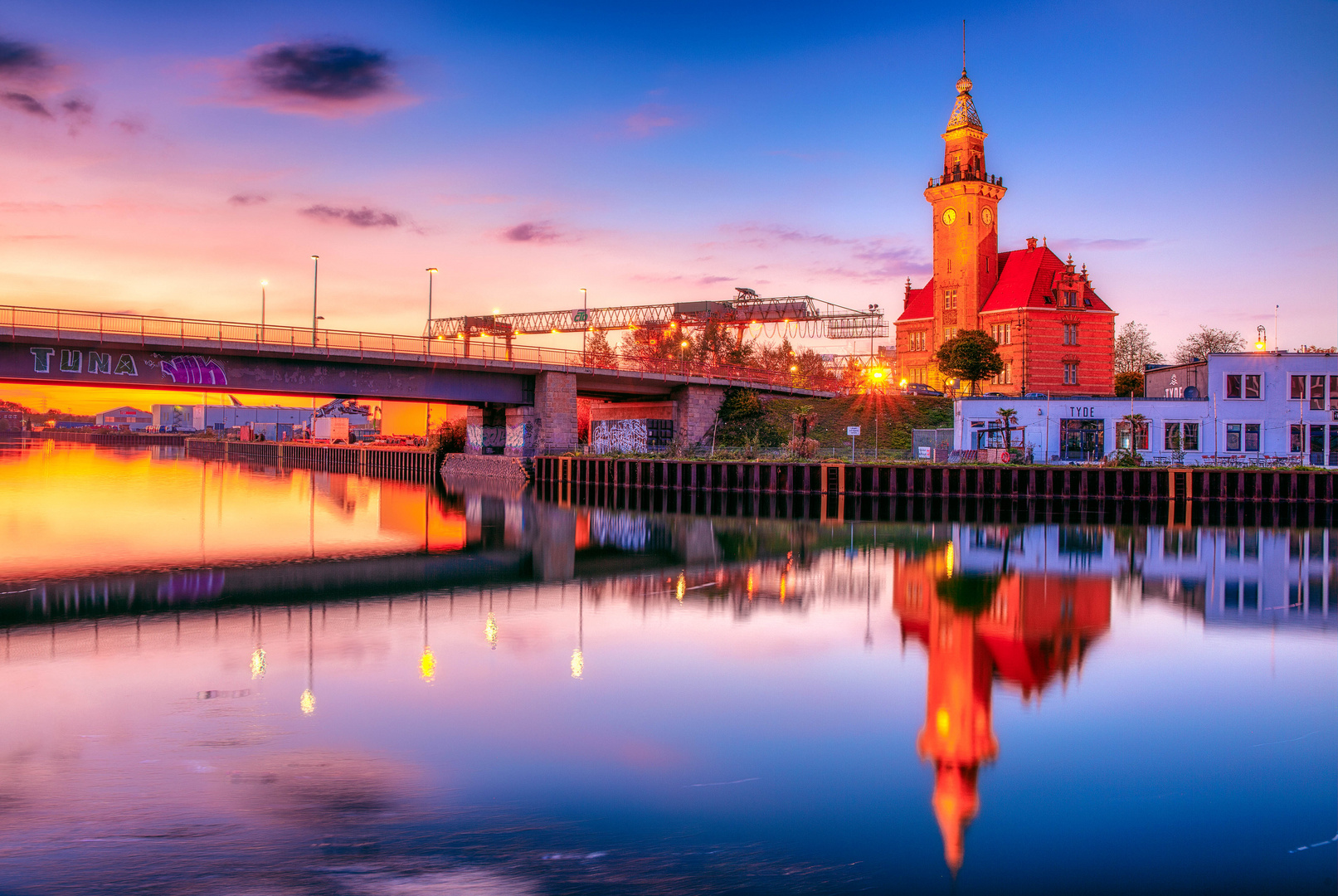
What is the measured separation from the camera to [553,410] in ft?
200

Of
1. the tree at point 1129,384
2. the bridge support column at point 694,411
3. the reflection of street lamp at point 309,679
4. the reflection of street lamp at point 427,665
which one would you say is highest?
the tree at point 1129,384

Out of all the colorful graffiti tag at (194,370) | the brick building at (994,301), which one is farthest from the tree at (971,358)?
the colorful graffiti tag at (194,370)

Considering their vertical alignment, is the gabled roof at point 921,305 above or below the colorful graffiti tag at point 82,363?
above

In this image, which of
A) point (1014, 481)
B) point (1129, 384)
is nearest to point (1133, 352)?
point (1129, 384)

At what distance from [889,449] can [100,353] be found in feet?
151

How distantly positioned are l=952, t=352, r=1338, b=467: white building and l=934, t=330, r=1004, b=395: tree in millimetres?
16023

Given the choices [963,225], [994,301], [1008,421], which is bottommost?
[1008,421]

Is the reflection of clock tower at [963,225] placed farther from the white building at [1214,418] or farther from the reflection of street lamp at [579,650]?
the reflection of street lamp at [579,650]

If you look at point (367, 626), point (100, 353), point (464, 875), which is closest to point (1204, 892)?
point (464, 875)

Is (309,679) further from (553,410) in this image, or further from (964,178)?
(964,178)

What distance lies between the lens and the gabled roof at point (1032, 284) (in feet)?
275

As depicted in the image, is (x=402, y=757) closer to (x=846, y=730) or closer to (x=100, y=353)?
(x=846, y=730)

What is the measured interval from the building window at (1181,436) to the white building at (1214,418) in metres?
0.05

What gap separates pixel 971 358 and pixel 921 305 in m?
24.6
